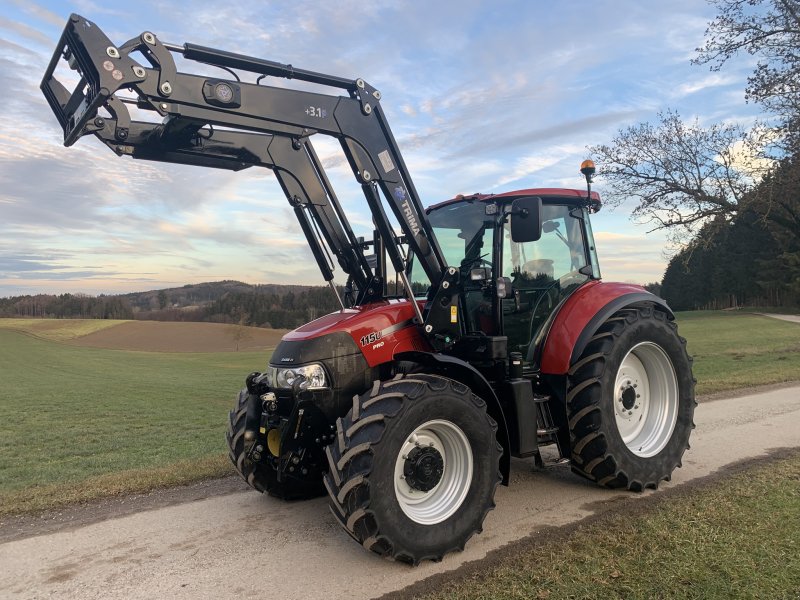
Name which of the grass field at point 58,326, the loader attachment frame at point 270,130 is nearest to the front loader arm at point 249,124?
the loader attachment frame at point 270,130

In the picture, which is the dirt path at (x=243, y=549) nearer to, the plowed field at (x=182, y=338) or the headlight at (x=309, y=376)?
the headlight at (x=309, y=376)

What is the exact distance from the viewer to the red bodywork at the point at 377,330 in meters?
4.42

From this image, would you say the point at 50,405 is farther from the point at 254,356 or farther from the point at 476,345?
the point at 254,356

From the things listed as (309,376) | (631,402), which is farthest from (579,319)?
(309,376)

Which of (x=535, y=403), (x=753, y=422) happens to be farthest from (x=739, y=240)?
(x=535, y=403)

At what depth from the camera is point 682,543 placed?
3945 millimetres

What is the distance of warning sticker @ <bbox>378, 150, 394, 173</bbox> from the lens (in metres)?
4.64

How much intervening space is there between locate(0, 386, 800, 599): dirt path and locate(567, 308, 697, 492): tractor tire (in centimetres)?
26

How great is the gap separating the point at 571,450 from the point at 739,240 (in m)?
71.7

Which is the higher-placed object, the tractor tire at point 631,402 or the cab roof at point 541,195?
the cab roof at point 541,195

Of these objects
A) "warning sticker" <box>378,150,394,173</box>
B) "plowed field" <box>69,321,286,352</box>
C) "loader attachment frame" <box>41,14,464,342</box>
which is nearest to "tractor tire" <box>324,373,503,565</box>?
"loader attachment frame" <box>41,14,464,342</box>

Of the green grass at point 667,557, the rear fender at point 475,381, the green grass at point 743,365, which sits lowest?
the green grass at point 743,365

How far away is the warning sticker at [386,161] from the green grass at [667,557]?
294cm

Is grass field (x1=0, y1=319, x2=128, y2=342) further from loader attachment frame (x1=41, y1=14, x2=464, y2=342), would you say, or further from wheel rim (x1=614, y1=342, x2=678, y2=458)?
wheel rim (x1=614, y1=342, x2=678, y2=458)
